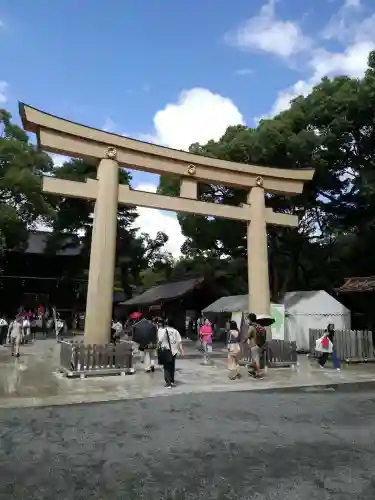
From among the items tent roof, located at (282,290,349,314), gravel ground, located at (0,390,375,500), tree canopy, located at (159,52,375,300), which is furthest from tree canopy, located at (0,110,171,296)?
gravel ground, located at (0,390,375,500)

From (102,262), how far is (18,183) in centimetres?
1585

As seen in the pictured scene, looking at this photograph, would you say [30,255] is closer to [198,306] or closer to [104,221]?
[198,306]

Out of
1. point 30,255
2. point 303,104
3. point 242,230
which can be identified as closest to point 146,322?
point 242,230

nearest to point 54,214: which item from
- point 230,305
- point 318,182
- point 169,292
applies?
point 169,292

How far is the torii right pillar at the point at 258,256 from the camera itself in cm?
1647

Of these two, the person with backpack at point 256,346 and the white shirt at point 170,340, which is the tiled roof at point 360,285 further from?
the white shirt at point 170,340

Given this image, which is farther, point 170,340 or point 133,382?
point 133,382

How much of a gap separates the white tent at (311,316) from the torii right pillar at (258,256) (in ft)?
14.8

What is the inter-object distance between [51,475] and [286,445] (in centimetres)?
285

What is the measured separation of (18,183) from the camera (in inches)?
1059

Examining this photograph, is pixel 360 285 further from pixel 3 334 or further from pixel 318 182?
pixel 3 334

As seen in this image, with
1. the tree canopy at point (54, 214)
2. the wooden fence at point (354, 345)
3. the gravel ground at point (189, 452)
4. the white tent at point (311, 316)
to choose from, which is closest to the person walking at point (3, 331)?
the tree canopy at point (54, 214)

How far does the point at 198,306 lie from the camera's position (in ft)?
103

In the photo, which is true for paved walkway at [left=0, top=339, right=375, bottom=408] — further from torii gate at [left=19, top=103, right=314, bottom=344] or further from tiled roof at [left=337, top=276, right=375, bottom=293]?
tiled roof at [left=337, top=276, right=375, bottom=293]
